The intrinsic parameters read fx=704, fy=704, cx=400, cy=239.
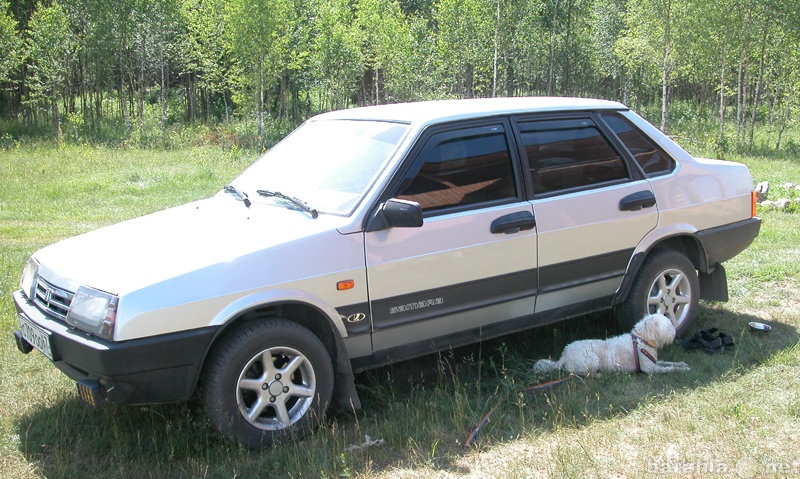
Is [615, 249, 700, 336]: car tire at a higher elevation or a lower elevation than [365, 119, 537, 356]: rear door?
lower

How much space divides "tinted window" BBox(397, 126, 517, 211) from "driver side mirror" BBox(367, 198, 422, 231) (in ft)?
0.79

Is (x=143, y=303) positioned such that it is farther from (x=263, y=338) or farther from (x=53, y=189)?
(x=53, y=189)

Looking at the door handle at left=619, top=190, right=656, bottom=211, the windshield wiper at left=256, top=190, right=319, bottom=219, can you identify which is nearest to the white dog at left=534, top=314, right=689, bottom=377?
the door handle at left=619, top=190, right=656, bottom=211

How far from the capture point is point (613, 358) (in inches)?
192

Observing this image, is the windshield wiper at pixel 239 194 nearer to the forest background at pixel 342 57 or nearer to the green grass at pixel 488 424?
the green grass at pixel 488 424

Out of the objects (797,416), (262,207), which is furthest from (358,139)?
(797,416)

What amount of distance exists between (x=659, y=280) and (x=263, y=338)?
321cm

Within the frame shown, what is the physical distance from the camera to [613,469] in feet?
11.7

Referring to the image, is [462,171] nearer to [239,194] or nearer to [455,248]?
[455,248]

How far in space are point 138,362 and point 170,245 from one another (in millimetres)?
750

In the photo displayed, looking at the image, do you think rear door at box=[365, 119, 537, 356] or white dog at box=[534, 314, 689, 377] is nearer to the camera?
rear door at box=[365, 119, 537, 356]

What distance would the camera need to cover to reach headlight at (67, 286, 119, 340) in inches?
135

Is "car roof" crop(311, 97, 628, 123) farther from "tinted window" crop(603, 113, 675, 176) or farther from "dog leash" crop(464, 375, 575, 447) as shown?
"dog leash" crop(464, 375, 575, 447)

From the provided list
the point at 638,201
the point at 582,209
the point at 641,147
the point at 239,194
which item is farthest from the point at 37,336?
the point at 641,147
